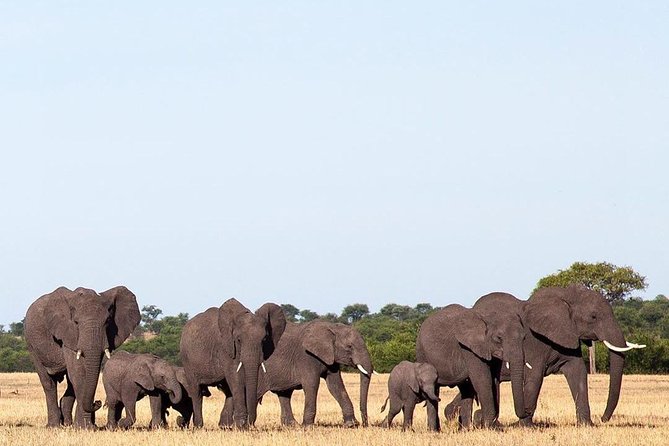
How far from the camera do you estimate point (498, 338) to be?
99.8 ft

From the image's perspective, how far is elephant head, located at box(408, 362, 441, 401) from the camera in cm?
3041

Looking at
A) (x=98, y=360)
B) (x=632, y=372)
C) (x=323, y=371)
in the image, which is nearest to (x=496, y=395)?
(x=323, y=371)

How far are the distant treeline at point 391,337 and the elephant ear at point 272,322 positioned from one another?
3808 cm

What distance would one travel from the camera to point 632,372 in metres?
73.2

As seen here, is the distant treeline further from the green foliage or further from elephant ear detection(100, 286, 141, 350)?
elephant ear detection(100, 286, 141, 350)

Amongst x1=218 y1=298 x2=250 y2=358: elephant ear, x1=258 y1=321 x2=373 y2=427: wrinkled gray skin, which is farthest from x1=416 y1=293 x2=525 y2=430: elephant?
x1=218 y1=298 x2=250 y2=358: elephant ear

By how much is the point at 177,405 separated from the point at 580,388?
953cm

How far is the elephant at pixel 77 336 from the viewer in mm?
30688

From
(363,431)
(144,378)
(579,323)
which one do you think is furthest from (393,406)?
(144,378)

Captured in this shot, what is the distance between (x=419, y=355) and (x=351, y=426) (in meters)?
2.45

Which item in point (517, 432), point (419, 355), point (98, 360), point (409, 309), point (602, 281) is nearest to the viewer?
point (517, 432)

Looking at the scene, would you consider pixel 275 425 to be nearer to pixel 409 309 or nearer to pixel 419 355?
pixel 419 355

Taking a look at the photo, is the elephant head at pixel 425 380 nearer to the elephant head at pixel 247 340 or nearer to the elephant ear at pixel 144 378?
the elephant head at pixel 247 340

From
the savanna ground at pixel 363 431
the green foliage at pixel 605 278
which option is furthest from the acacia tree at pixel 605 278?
the savanna ground at pixel 363 431
